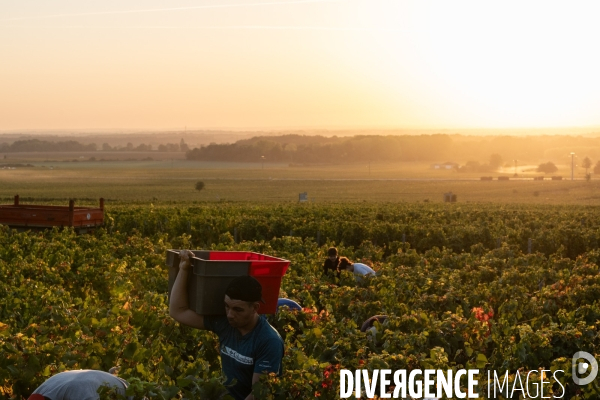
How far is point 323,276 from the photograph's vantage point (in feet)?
51.7

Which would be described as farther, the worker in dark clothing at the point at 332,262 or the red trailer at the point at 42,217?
the red trailer at the point at 42,217

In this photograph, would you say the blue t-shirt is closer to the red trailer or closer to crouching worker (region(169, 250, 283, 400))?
crouching worker (region(169, 250, 283, 400))

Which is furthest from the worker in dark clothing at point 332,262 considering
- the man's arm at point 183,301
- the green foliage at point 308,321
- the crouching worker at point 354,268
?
the man's arm at point 183,301

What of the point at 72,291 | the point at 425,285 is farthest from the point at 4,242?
the point at 425,285

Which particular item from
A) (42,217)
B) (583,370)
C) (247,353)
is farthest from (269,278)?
(42,217)

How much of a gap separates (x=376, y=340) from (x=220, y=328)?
10.8ft

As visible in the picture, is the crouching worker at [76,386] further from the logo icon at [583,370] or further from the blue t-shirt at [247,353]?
the logo icon at [583,370]

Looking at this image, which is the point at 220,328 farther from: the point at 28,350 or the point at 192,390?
the point at 28,350

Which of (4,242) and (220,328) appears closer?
(220,328)

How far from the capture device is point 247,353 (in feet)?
20.4

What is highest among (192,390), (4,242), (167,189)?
(192,390)

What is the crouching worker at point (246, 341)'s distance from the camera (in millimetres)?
6160

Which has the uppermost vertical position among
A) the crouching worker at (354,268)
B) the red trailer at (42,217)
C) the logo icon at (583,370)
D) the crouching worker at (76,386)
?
the crouching worker at (76,386)

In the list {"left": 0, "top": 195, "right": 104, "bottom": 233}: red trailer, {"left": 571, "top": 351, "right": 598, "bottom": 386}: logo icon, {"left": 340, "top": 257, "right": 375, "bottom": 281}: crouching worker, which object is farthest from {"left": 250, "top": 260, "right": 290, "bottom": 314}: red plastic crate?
{"left": 0, "top": 195, "right": 104, "bottom": 233}: red trailer
